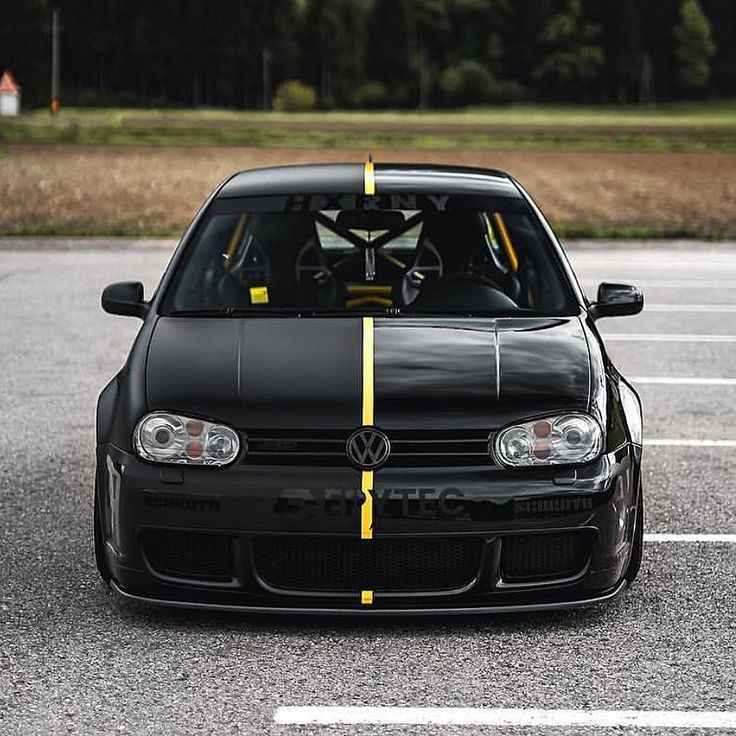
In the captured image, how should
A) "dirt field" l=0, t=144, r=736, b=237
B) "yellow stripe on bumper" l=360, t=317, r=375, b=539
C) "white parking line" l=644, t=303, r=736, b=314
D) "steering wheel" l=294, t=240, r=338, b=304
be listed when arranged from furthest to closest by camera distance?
1. "dirt field" l=0, t=144, r=736, b=237
2. "white parking line" l=644, t=303, r=736, b=314
3. "steering wheel" l=294, t=240, r=338, b=304
4. "yellow stripe on bumper" l=360, t=317, r=375, b=539

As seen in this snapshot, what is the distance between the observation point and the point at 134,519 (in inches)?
175

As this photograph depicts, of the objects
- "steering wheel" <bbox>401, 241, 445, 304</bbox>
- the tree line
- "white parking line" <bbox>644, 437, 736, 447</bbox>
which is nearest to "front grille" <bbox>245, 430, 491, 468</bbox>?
"steering wheel" <bbox>401, 241, 445, 304</bbox>

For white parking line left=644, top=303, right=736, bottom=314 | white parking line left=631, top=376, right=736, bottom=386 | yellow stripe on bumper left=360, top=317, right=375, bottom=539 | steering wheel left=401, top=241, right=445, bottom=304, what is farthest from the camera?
white parking line left=644, top=303, right=736, bottom=314

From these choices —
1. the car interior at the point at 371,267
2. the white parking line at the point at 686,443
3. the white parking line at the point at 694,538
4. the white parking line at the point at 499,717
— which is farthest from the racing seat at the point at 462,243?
the white parking line at the point at 499,717

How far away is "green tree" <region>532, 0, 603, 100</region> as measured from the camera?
154250mm

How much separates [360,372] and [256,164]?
40.8m

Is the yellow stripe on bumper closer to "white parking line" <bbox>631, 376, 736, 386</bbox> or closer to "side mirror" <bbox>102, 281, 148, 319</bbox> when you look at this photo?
"side mirror" <bbox>102, 281, 148, 319</bbox>

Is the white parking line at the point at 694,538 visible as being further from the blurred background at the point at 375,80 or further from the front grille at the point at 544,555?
the blurred background at the point at 375,80

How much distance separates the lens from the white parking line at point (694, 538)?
5695 millimetres

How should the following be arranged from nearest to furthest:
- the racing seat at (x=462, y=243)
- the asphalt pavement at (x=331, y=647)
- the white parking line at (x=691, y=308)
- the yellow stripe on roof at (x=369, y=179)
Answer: the asphalt pavement at (x=331, y=647)
the yellow stripe on roof at (x=369, y=179)
the racing seat at (x=462, y=243)
the white parking line at (x=691, y=308)

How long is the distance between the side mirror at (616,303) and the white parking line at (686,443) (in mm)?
1917

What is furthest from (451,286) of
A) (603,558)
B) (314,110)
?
(314,110)

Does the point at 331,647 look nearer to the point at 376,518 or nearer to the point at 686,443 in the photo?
the point at 376,518

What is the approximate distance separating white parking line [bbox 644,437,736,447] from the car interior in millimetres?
1777
